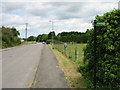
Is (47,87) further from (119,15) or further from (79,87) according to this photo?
(119,15)

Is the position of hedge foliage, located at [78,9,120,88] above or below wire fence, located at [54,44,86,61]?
above

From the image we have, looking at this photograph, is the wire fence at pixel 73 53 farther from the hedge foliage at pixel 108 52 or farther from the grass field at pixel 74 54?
the hedge foliage at pixel 108 52

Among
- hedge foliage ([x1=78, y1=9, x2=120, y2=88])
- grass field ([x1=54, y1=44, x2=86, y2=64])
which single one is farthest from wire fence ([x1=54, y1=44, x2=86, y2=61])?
hedge foliage ([x1=78, y1=9, x2=120, y2=88])

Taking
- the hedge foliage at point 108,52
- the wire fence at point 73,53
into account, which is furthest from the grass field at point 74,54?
the hedge foliage at point 108,52

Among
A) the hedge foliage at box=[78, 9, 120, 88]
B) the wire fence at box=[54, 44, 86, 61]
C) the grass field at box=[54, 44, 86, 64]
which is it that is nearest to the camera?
the hedge foliage at box=[78, 9, 120, 88]

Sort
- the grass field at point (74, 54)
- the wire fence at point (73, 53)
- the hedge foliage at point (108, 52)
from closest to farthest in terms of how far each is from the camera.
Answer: the hedge foliage at point (108, 52)
the grass field at point (74, 54)
the wire fence at point (73, 53)

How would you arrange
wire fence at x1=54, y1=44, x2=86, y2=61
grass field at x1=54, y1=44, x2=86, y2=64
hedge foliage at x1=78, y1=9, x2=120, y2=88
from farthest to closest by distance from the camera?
wire fence at x1=54, y1=44, x2=86, y2=61
grass field at x1=54, y1=44, x2=86, y2=64
hedge foliage at x1=78, y1=9, x2=120, y2=88

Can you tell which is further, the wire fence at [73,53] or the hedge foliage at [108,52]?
the wire fence at [73,53]

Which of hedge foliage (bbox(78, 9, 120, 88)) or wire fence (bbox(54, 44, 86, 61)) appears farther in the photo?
wire fence (bbox(54, 44, 86, 61))

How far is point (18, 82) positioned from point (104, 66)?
14.0 ft

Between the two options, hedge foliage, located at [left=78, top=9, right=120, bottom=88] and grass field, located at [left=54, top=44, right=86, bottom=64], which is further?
grass field, located at [left=54, top=44, right=86, bottom=64]

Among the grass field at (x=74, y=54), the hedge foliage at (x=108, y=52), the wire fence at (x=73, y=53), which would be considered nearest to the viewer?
the hedge foliage at (x=108, y=52)

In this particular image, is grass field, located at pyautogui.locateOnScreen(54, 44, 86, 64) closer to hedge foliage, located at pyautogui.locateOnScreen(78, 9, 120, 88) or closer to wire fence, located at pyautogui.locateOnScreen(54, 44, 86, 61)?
wire fence, located at pyautogui.locateOnScreen(54, 44, 86, 61)

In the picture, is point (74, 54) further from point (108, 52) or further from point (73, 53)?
point (108, 52)
